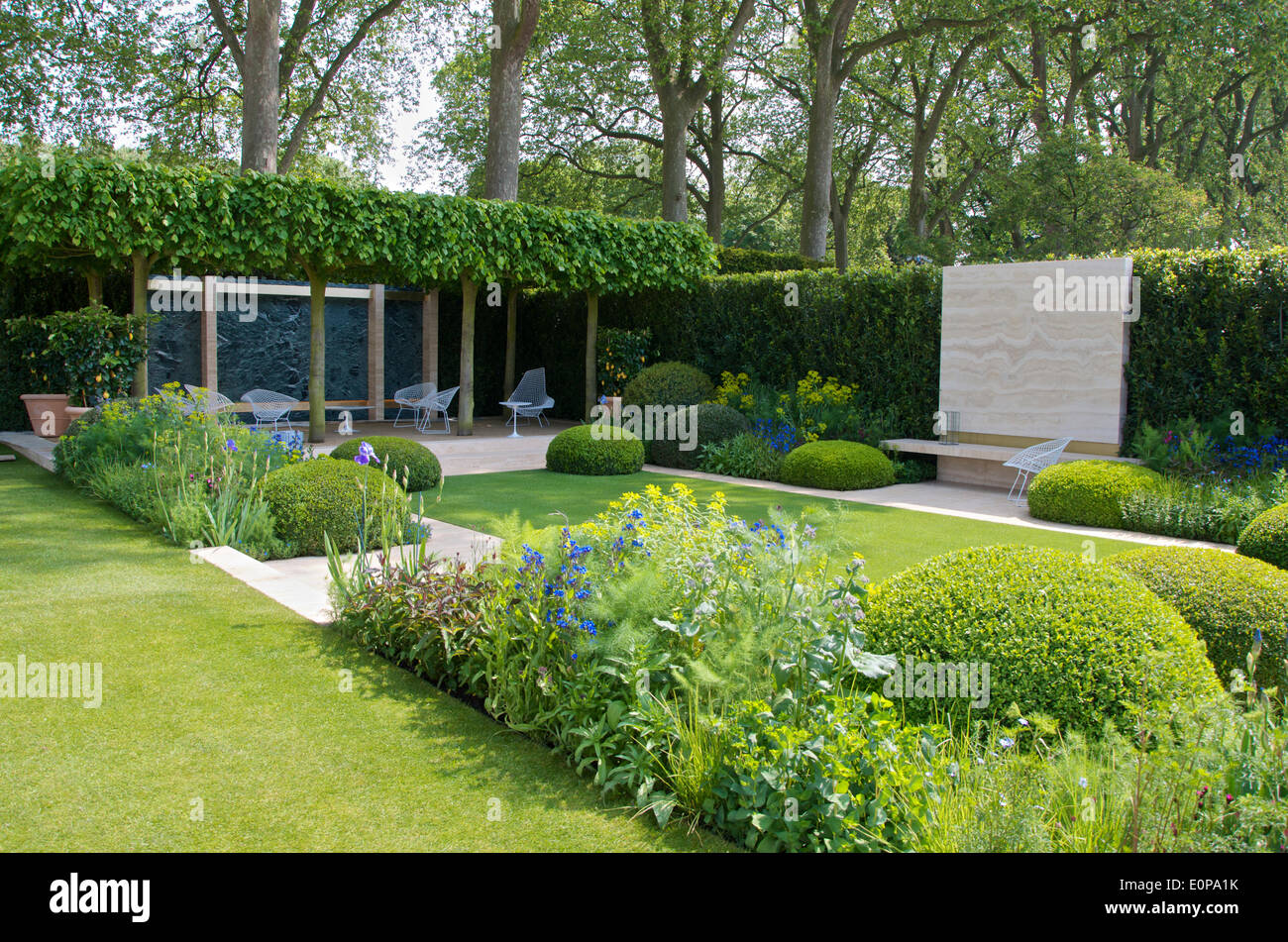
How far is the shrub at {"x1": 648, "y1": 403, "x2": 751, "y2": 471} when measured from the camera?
14.1m

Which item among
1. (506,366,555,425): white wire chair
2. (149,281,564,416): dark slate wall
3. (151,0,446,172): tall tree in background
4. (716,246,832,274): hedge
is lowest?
(506,366,555,425): white wire chair

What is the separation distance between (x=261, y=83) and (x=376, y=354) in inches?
195

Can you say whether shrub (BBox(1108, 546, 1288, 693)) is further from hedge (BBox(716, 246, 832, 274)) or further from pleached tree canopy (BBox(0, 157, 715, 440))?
hedge (BBox(716, 246, 832, 274))

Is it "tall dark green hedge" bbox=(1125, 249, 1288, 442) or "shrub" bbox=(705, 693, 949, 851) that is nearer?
"shrub" bbox=(705, 693, 949, 851)

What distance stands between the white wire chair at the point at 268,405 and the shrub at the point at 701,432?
19.5 ft

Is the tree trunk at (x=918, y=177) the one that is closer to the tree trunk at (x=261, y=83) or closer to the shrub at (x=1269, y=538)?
the tree trunk at (x=261, y=83)

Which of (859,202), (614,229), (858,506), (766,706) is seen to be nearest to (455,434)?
(614,229)

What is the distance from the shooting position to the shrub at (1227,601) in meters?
4.62

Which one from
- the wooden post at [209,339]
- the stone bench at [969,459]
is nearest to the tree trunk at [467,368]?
the wooden post at [209,339]

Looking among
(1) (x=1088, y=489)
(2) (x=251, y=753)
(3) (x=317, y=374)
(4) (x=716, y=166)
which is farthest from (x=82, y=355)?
(4) (x=716, y=166)

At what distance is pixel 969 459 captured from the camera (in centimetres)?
1266

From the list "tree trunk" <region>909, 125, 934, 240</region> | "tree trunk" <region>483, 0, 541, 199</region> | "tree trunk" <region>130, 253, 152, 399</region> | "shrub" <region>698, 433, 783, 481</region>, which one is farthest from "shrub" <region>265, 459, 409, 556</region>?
"tree trunk" <region>909, 125, 934, 240</region>

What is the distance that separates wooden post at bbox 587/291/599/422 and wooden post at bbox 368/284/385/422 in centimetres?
410
